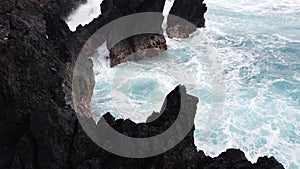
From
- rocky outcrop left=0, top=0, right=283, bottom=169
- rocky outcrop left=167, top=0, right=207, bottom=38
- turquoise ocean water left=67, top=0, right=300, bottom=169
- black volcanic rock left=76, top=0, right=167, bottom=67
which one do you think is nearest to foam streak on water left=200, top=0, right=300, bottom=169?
turquoise ocean water left=67, top=0, right=300, bottom=169

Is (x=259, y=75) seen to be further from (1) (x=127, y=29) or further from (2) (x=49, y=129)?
(2) (x=49, y=129)

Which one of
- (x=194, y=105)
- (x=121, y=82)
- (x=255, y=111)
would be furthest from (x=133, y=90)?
(x=194, y=105)

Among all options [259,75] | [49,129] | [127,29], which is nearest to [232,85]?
[259,75]

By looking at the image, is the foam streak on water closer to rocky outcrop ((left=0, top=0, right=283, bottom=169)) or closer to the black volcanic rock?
the black volcanic rock

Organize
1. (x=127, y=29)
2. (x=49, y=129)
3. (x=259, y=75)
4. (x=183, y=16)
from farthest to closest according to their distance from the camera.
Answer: (x=183, y=16) < (x=259, y=75) < (x=127, y=29) < (x=49, y=129)

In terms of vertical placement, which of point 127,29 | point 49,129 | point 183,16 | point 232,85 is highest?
point 49,129

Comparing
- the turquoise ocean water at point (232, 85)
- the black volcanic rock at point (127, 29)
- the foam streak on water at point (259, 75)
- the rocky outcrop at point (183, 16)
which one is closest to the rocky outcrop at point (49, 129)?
the turquoise ocean water at point (232, 85)

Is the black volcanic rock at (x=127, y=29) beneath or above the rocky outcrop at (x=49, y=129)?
beneath

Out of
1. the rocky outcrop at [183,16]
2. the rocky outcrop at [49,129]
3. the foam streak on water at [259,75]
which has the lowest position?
the foam streak on water at [259,75]

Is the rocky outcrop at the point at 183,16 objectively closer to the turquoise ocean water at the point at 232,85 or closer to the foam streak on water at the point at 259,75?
the turquoise ocean water at the point at 232,85

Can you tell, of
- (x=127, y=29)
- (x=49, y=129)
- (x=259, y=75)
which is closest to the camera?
(x=49, y=129)
